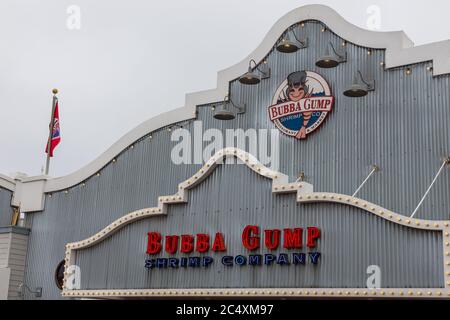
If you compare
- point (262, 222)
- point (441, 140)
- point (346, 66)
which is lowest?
point (262, 222)

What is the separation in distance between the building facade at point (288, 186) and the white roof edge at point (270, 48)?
0.13 feet

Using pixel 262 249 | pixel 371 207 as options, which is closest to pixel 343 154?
pixel 371 207

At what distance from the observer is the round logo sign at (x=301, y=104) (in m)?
21.7

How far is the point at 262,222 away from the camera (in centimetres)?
2069

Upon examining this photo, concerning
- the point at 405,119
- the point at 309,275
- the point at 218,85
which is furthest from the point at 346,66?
the point at 309,275

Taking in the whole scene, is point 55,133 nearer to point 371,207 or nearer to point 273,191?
point 273,191

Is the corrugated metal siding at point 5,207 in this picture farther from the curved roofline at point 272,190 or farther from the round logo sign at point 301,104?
the round logo sign at point 301,104

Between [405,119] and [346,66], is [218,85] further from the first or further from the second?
[405,119]

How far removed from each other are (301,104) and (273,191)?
318 centimetres

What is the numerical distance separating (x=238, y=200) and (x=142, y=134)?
18.7ft

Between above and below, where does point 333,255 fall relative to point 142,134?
below

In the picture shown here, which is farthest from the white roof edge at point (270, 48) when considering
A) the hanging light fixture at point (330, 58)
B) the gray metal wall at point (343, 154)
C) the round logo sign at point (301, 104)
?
the round logo sign at point (301, 104)

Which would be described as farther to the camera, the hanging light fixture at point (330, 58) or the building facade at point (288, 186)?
the hanging light fixture at point (330, 58)

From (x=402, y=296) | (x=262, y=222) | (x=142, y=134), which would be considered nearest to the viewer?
(x=402, y=296)
